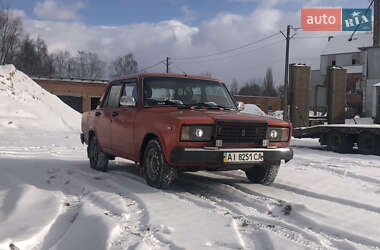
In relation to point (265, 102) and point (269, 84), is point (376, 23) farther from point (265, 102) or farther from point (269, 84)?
point (269, 84)

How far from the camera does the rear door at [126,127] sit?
6410 mm


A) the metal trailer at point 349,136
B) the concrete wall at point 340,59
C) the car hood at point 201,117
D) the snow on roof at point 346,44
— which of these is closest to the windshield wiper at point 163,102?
the car hood at point 201,117

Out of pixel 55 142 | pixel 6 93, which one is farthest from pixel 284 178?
pixel 6 93

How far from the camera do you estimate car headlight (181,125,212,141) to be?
525 cm

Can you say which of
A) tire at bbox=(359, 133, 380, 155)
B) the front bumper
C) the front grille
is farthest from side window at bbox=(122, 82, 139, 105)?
tire at bbox=(359, 133, 380, 155)

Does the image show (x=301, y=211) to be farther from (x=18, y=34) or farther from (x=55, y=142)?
(x=18, y=34)

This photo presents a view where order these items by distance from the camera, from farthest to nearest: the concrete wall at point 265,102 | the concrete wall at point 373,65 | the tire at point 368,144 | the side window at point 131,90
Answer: the concrete wall at point 265,102
the concrete wall at point 373,65
the tire at point 368,144
the side window at point 131,90

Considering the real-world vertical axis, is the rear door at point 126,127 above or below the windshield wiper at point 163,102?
below

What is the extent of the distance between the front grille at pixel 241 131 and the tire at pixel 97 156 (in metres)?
3.10

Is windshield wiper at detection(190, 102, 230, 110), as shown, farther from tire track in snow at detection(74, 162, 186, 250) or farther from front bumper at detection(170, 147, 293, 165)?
tire track in snow at detection(74, 162, 186, 250)

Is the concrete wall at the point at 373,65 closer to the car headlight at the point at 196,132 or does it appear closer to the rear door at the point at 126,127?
the rear door at the point at 126,127

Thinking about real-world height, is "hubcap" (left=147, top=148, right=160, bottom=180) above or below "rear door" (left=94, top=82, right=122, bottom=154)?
below

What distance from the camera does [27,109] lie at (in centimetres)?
1958

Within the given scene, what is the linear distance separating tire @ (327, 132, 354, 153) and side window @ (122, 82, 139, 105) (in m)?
8.25
